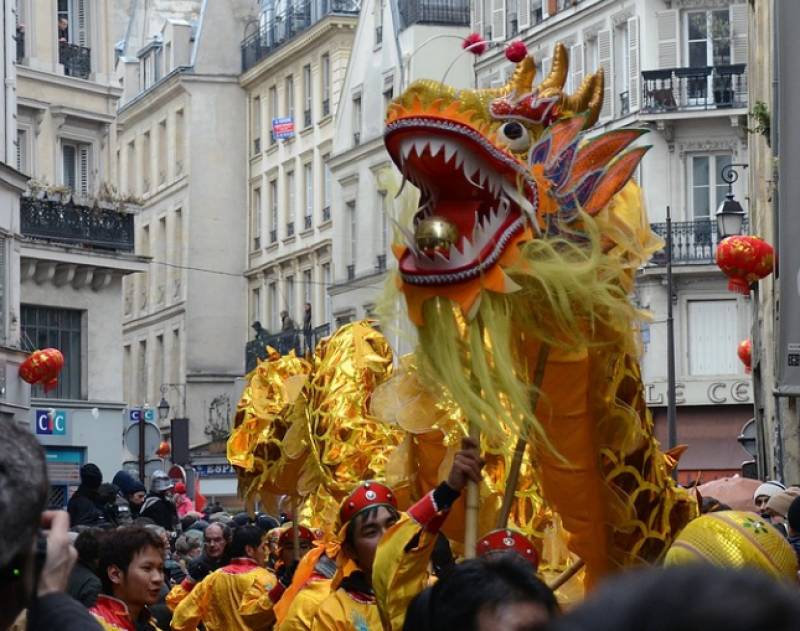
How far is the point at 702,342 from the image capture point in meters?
41.9

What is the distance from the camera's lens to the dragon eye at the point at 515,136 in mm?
6262

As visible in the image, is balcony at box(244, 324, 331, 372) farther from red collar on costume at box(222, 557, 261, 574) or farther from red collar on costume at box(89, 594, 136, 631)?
red collar on costume at box(89, 594, 136, 631)

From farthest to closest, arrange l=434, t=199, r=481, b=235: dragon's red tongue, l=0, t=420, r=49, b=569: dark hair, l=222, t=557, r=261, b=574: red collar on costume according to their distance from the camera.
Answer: l=222, t=557, r=261, b=574: red collar on costume, l=434, t=199, r=481, b=235: dragon's red tongue, l=0, t=420, r=49, b=569: dark hair

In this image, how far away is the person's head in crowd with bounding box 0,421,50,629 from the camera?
292cm

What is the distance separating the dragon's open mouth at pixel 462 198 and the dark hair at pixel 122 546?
1599 mm

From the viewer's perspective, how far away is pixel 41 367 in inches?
1177

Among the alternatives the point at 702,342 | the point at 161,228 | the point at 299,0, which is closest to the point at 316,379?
the point at 702,342

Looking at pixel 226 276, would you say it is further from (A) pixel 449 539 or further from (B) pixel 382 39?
(A) pixel 449 539

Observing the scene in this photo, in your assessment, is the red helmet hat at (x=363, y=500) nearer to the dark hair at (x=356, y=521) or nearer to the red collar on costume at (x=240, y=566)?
the dark hair at (x=356, y=521)

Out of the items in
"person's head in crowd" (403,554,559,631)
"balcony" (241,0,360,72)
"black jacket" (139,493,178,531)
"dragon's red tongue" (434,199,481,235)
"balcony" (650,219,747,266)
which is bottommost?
"black jacket" (139,493,178,531)

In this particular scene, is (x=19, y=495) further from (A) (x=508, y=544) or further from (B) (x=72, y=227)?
(B) (x=72, y=227)

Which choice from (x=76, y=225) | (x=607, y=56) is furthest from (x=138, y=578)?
(x=607, y=56)

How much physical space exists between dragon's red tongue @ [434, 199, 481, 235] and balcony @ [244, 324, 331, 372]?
47362 mm

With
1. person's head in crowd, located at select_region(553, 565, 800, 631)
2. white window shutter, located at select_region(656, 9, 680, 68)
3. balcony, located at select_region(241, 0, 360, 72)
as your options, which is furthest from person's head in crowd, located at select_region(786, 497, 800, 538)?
balcony, located at select_region(241, 0, 360, 72)
